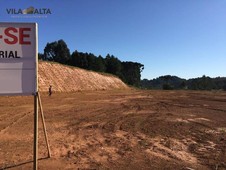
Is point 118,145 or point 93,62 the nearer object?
point 118,145

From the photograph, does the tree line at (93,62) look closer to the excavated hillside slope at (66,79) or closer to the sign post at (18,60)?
the excavated hillside slope at (66,79)

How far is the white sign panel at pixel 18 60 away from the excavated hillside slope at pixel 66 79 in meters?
28.3

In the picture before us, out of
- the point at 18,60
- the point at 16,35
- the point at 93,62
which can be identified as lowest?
the point at 18,60

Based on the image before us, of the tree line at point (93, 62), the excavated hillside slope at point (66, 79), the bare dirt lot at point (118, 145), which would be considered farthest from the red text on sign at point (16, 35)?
the tree line at point (93, 62)

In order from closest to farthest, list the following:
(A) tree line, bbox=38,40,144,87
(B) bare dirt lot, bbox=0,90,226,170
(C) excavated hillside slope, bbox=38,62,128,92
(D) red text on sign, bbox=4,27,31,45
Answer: (D) red text on sign, bbox=4,27,31,45, (B) bare dirt lot, bbox=0,90,226,170, (C) excavated hillside slope, bbox=38,62,128,92, (A) tree line, bbox=38,40,144,87

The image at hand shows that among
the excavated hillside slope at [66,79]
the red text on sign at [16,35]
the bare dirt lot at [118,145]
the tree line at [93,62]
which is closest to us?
the red text on sign at [16,35]

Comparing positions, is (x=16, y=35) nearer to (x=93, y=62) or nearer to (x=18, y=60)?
(x=18, y=60)

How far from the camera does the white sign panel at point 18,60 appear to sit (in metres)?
4.87

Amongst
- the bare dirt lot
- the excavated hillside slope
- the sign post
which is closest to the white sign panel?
the sign post

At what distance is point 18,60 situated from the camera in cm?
491

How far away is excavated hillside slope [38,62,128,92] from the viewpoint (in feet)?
119

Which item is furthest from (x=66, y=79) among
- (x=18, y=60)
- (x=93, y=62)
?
(x=18, y=60)

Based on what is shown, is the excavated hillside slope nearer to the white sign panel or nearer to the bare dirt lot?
the bare dirt lot

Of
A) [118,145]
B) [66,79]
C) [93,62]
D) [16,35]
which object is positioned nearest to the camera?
[16,35]
